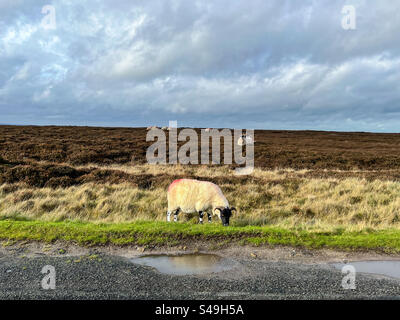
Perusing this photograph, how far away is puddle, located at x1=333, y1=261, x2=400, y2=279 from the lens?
6382 millimetres

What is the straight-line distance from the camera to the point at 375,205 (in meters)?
14.1

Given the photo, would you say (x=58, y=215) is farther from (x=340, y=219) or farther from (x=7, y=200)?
(x=340, y=219)

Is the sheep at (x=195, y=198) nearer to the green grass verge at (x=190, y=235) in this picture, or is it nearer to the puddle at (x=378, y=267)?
the green grass verge at (x=190, y=235)

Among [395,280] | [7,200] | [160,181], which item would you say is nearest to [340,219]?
[395,280]

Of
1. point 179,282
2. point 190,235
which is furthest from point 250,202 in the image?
point 179,282

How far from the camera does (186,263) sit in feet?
22.6

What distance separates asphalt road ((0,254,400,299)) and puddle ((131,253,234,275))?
0.26 metres

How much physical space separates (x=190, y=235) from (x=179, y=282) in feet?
9.50

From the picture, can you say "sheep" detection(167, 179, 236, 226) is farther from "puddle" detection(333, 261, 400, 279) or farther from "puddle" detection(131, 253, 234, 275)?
"puddle" detection(333, 261, 400, 279)

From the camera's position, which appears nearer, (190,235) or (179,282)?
(179,282)

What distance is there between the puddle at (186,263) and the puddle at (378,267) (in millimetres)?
2654

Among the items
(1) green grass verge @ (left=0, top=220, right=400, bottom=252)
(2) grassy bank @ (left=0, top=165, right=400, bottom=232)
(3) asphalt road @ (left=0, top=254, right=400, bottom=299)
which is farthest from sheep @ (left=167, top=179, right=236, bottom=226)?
(3) asphalt road @ (left=0, top=254, right=400, bottom=299)

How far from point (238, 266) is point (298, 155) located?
28.5m

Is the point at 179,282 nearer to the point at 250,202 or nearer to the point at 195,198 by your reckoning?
the point at 195,198
